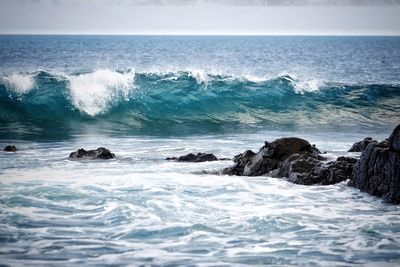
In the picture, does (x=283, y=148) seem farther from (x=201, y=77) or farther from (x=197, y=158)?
(x=201, y=77)

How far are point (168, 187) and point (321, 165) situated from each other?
1983 mm

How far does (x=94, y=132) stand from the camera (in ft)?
51.9

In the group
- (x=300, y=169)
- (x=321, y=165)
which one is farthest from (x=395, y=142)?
(x=300, y=169)

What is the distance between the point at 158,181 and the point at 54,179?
4.34 ft

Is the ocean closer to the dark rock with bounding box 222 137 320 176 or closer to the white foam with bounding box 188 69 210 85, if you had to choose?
the dark rock with bounding box 222 137 320 176

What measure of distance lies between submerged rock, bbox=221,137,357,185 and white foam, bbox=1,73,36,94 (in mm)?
11758

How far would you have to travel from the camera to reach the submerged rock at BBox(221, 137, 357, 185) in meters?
8.55

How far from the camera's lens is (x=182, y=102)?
65.6ft

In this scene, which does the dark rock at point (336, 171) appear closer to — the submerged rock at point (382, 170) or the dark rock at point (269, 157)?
the submerged rock at point (382, 170)

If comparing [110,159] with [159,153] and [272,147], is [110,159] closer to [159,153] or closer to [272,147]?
[159,153]

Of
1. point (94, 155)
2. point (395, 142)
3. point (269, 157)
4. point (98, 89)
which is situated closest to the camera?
point (395, 142)

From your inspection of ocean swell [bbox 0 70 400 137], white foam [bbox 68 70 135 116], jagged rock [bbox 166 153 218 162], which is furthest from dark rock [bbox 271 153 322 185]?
white foam [bbox 68 70 135 116]

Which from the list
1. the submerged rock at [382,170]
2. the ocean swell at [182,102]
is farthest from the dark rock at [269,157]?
the ocean swell at [182,102]

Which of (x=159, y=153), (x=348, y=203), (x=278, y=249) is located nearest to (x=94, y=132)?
(x=159, y=153)
